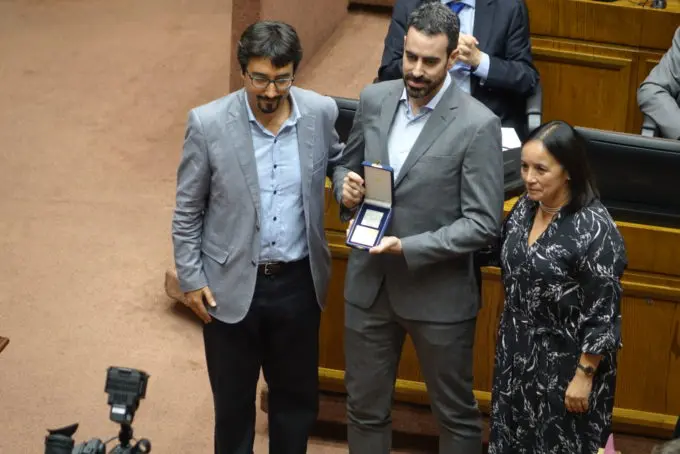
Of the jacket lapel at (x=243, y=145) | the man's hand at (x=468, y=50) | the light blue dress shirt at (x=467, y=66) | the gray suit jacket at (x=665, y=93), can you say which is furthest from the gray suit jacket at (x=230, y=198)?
the gray suit jacket at (x=665, y=93)

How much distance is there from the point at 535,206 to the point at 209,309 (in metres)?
0.56

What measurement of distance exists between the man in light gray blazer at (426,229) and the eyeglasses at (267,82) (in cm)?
18

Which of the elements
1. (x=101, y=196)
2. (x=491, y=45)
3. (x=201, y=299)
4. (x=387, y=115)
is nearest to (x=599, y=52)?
(x=491, y=45)

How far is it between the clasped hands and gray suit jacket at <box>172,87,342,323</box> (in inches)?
3.5

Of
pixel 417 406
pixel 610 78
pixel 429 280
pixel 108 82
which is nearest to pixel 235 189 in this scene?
pixel 429 280

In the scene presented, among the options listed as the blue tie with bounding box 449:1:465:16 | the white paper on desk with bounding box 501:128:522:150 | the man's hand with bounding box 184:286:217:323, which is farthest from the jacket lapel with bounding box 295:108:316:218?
the blue tie with bounding box 449:1:465:16

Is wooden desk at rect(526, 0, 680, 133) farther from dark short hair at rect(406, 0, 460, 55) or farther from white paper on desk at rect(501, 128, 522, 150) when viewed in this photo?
dark short hair at rect(406, 0, 460, 55)

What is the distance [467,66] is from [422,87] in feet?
2.35

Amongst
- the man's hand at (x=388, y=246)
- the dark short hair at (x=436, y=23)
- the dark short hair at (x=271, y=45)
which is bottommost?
the man's hand at (x=388, y=246)

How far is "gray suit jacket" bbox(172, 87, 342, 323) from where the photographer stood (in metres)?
2.07

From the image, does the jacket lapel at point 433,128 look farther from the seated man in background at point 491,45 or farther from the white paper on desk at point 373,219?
the seated man in background at point 491,45

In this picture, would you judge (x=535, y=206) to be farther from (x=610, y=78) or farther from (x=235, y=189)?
(x=610, y=78)

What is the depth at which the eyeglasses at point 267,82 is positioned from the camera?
200cm

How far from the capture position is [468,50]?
8.55 ft
